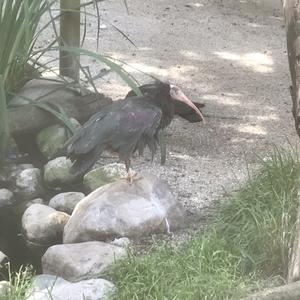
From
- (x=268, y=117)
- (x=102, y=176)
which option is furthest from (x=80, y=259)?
(x=268, y=117)

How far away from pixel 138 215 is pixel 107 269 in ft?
1.44

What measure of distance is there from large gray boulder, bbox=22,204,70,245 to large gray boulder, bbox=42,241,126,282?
1.03 feet

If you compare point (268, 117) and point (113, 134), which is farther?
point (268, 117)

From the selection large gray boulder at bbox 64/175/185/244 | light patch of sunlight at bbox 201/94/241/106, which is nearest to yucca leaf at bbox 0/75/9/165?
large gray boulder at bbox 64/175/185/244

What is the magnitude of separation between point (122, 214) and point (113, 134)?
1.27ft

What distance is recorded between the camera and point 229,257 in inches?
115

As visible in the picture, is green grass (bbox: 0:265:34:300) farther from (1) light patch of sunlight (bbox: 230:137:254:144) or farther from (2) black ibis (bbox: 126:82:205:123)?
(1) light patch of sunlight (bbox: 230:137:254:144)

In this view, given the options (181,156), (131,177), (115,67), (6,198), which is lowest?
(6,198)

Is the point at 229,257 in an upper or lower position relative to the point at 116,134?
lower

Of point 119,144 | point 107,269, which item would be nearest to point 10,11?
point 119,144

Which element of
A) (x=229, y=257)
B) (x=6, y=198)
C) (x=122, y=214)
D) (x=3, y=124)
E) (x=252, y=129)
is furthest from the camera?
(x=252, y=129)

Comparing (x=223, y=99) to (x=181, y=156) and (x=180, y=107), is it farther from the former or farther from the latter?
(x=180, y=107)

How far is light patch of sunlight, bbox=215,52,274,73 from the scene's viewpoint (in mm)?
5793

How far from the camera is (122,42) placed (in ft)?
20.2
